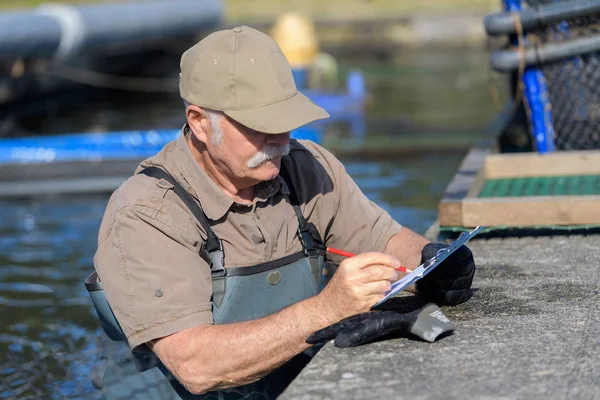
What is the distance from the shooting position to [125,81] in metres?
18.2

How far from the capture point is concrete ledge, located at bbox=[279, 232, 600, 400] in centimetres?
273

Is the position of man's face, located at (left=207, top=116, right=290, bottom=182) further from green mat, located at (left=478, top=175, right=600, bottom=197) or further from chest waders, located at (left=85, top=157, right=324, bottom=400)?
green mat, located at (left=478, top=175, right=600, bottom=197)

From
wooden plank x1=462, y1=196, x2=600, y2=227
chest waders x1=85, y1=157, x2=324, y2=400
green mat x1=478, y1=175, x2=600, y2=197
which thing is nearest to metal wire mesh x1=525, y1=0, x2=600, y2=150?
green mat x1=478, y1=175, x2=600, y2=197

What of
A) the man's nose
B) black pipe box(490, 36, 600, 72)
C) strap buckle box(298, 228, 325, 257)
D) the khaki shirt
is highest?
the man's nose

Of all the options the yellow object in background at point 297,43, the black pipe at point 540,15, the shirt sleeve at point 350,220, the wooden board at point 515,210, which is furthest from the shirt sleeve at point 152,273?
the yellow object in background at point 297,43

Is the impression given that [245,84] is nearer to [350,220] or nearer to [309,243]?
[309,243]

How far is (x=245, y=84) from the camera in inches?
130

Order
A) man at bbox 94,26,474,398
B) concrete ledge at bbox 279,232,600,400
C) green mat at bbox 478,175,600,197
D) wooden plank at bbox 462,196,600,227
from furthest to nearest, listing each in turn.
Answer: green mat at bbox 478,175,600,197, wooden plank at bbox 462,196,600,227, man at bbox 94,26,474,398, concrete ledge at bbox 279,232,600,400

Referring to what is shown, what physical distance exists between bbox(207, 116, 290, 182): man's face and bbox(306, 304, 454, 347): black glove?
0.62 meters

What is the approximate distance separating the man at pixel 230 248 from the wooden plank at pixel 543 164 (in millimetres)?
1980

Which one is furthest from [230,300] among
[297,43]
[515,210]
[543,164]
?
[297,43]

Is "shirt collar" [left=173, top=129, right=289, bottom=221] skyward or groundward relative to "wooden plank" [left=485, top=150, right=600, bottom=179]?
skyward

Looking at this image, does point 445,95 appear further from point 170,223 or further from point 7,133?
point 170,223

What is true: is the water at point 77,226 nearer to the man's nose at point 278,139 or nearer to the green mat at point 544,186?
the green mat at point 544,186
